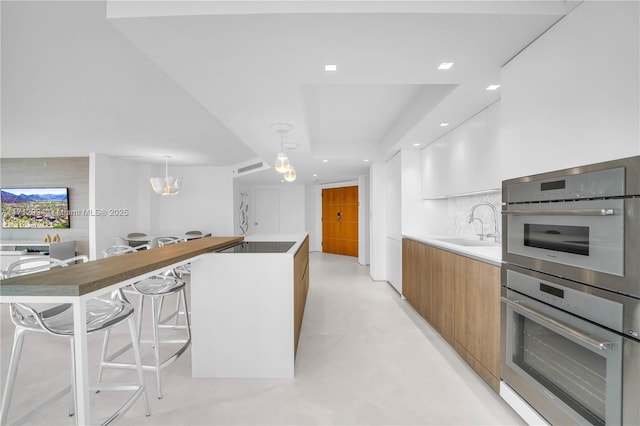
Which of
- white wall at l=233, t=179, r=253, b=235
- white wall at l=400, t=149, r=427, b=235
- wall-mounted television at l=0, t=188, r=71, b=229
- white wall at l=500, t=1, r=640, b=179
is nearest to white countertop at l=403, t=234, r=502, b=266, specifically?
white wall at l=500, t=1, r=640, b=179

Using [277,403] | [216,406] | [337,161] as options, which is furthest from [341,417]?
[337,161]

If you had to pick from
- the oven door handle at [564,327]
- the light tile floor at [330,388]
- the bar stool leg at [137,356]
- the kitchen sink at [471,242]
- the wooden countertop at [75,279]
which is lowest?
the light tile floor at [330,388]

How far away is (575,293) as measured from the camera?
136 cm

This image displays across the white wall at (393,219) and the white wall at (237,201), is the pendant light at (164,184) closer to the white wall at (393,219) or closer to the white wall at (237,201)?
the white wall at (237,201)

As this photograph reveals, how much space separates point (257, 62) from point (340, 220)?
7.13m

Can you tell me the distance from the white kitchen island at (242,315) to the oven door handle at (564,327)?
1.53 metres

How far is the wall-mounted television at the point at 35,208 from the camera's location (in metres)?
6.02

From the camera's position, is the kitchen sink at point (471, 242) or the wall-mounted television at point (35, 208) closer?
the kitchen sink at point (471, 242)

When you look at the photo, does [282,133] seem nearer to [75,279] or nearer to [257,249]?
[257,249]

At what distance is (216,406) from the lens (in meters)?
1.88

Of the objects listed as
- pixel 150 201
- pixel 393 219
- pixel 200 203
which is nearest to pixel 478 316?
pixel 393 219

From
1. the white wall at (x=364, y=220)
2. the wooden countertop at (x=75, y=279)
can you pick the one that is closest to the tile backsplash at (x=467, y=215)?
the wooden countertop at (x=75, y=279)

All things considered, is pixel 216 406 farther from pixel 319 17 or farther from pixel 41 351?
pixel 319 17

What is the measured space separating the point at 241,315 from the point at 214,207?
19.2 ft
